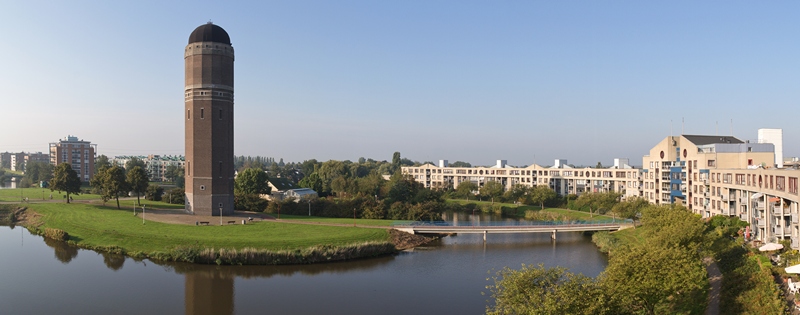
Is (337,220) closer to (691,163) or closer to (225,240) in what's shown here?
(225,240)

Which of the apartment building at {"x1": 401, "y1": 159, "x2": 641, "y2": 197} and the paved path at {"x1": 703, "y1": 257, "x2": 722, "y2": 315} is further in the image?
the apartment building at {"x1": 401, "y1": 159, "x2": 641, "y2": 197}

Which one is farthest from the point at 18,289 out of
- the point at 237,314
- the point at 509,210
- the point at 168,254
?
the point at 509,210

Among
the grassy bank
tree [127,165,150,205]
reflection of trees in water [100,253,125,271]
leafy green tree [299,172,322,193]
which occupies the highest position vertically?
tree [127,165,150,205]

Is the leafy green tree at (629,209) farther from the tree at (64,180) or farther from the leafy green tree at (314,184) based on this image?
the tree at (64,180)

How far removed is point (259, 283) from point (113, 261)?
1421cm

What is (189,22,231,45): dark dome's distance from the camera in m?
54.7

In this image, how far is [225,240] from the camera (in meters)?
42.7

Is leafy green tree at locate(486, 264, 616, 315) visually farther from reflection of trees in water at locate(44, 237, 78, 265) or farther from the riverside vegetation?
reflection of trees in water at locate(44, 237, 78, 265)

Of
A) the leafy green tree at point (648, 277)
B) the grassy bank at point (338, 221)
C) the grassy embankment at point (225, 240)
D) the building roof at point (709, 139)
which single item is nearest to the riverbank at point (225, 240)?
the grassy embankment at point (225, 240)

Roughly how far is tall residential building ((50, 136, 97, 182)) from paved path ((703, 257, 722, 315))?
13262cm

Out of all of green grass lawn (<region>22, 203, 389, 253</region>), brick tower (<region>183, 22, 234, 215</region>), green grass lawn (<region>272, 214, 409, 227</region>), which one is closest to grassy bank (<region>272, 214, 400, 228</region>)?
green grass lawn (<region>272, 214, 409, 227</region>)

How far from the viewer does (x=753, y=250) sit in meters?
33.5

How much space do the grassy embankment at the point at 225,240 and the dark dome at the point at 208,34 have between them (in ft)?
63.8

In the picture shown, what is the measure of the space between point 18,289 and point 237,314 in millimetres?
14989
